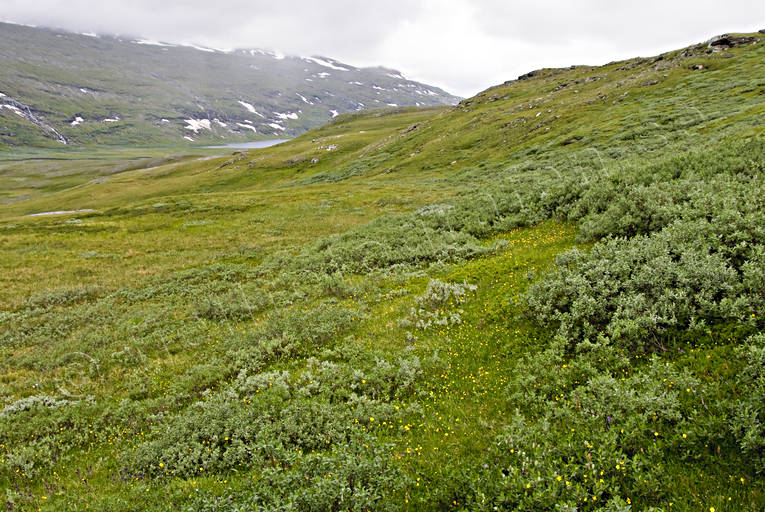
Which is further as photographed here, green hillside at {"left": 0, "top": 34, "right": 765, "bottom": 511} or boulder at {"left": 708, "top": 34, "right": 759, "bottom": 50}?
boulder at {"left": 708, "top": 34, "right": 759, "bottom": 50}

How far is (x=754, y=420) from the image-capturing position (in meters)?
4.79

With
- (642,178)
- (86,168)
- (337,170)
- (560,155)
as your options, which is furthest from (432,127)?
(86,168)

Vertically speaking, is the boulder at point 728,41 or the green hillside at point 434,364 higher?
the boulder at point 728,41

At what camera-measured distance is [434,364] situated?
31.7 ft

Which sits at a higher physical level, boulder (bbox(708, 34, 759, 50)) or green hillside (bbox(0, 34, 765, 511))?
boulder (bbox(708, 34, 759, 50))

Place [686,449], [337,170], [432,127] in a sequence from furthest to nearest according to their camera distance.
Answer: [432,127], [337,170], [686,449]

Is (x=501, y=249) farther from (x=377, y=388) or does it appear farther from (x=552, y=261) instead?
(x=377, y=388)

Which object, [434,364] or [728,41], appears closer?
[434,364]

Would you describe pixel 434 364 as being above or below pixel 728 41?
below

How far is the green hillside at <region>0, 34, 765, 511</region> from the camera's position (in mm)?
5469

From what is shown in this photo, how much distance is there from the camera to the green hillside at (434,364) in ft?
17.9

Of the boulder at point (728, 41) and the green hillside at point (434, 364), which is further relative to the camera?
the boulder at point (728, 41)

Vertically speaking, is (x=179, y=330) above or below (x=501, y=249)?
below

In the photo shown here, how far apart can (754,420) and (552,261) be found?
30.3 feet
